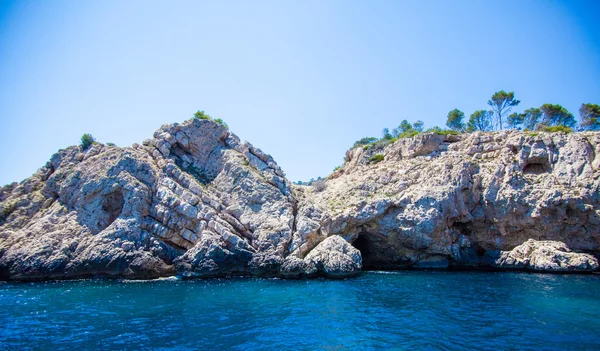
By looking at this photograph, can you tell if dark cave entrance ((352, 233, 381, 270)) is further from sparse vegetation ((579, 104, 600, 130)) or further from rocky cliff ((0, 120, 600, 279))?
sparse vegetation ((579, 104, 600, 130))

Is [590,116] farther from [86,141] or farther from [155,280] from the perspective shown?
[86,141]

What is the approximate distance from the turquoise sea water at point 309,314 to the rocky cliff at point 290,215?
3693 mm

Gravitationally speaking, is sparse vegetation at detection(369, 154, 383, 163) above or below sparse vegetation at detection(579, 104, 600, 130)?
below

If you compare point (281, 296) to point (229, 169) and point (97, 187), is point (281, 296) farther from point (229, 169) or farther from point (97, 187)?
point (97, 187)

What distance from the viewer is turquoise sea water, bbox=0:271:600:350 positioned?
52.6 ft

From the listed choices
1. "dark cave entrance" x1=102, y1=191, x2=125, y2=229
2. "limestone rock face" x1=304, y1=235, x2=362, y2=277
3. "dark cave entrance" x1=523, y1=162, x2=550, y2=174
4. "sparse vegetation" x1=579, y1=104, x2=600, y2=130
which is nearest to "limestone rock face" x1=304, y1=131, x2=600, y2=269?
"dark cave entrance" x1=523, y1=162, x2=550, y2=174

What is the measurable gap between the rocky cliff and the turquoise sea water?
3693mm

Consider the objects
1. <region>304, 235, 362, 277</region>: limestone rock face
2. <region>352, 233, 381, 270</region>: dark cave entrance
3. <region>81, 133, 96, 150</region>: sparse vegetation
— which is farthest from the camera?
<region>81, 133, 96, 150</region>: sparse vegetation

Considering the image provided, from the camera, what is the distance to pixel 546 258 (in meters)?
34.6

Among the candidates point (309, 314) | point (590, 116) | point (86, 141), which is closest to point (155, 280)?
point (309, 314)

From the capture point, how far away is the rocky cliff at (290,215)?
112 feet

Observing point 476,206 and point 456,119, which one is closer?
point 476,206

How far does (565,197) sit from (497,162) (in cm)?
827

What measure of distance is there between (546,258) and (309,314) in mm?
29391
